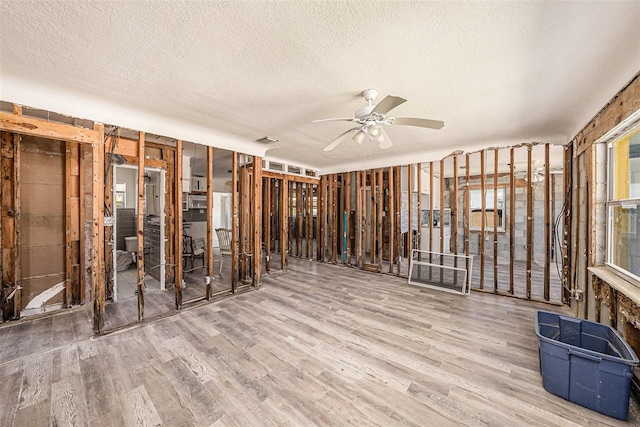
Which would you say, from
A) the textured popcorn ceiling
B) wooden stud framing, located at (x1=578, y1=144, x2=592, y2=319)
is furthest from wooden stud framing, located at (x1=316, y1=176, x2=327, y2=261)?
wooden stud framing, located at (x1=578, y1=144, x2=592, y2=319)

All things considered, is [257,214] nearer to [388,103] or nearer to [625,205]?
[388,103]

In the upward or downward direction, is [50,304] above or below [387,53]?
below

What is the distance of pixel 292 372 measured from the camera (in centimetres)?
215

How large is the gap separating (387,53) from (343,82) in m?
0.52

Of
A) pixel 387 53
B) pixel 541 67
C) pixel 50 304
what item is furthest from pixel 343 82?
pixel 50 304

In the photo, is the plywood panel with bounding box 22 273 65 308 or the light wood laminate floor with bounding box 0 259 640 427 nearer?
the light wood laminate floor with bounding box 0 259 640 427

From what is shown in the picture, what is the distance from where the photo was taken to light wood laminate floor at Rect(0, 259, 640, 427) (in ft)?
5.62

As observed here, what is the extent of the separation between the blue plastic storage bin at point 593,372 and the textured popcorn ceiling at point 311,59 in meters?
2.24

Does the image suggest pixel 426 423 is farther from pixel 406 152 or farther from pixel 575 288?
pixel 406 152

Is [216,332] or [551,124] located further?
[551,124]

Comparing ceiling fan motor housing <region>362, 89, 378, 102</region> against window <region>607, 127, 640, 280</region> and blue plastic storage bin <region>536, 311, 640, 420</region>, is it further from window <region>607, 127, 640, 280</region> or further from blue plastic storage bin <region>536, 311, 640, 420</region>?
blue plastic storage bin <region>536, 311, 640, 420</region>

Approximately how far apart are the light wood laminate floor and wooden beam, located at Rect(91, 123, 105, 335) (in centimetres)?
30

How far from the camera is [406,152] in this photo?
5.15m

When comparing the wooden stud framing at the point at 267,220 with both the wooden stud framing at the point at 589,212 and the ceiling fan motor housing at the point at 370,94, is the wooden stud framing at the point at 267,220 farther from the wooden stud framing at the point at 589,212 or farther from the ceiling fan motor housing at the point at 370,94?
the wooden stud framing at the point at 589,212
